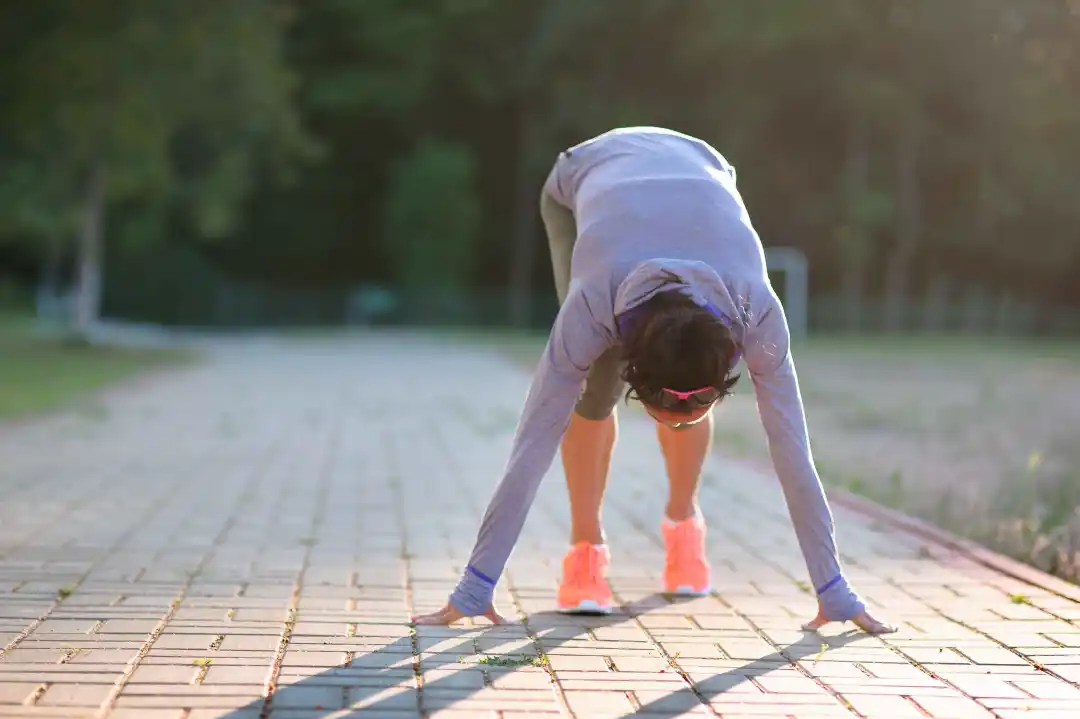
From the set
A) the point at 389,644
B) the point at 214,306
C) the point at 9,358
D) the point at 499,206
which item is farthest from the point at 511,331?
the point at 389,644

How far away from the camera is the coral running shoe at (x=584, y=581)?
14.8ft

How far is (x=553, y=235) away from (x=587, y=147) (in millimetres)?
353

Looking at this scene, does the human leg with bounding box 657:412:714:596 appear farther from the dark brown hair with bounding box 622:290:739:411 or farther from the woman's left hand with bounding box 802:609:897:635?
the dark brown hair with bounding box 622:290:739:411

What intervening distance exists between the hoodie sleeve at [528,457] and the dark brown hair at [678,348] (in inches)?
9.0

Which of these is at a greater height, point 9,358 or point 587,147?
point 587,147

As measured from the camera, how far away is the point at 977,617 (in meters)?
4.57

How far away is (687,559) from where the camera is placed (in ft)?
16.2

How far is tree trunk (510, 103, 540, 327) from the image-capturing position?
4466 centimetres

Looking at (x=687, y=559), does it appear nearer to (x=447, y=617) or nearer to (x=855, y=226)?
(x=447, y=617)

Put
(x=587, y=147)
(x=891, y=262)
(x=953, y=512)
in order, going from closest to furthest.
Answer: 1. (x=587, y=147)
2. (x=953, y=512)
3. (x=891, y=262)

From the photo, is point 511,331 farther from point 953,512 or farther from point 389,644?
point 389,644

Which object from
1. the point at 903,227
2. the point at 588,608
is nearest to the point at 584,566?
the point at 588,608

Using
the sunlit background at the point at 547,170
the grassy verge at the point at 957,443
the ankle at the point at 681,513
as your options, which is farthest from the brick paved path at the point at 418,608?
the sunlit background at the point at 547,170

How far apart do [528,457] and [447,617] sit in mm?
560
